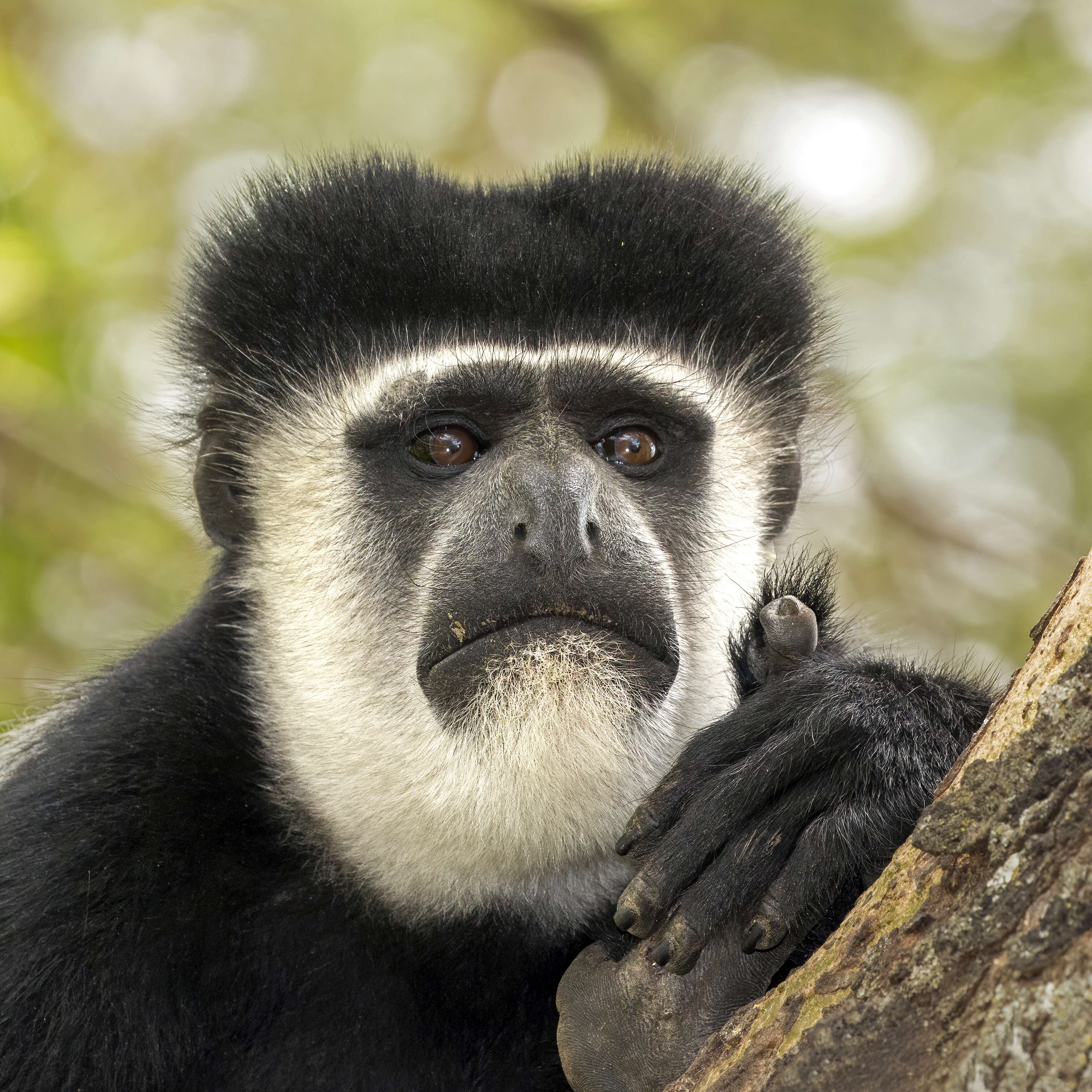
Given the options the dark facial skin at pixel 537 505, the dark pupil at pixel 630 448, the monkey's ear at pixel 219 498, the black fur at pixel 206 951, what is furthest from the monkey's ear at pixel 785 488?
the monkey's ear at pixel 219 498

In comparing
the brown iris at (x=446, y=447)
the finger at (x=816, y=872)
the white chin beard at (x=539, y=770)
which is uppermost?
the finger at (x=816, y=872)

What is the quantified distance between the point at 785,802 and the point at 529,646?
1.72ft

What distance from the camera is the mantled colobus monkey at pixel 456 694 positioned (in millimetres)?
1961

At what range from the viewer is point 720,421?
113 inches

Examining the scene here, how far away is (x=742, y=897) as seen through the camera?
1.79m

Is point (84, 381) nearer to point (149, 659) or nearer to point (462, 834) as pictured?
point (149, 659)

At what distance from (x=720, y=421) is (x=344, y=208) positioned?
0.99 meters

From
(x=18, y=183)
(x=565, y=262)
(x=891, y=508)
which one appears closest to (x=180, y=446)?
(x=565, y=262)

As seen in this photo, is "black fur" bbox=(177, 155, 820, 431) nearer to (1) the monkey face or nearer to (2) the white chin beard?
(1) the monkey face

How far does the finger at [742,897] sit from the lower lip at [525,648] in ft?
1.40

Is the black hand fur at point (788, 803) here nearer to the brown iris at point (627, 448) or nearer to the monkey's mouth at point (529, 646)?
the monkey's mouth at point (529, 646)

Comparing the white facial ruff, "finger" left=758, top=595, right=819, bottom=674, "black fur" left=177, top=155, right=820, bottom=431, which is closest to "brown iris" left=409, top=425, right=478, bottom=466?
the white facial ruff

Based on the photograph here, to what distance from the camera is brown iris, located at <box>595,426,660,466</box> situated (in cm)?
260

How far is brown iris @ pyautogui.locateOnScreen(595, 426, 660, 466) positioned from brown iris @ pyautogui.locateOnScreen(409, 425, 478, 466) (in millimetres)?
273
